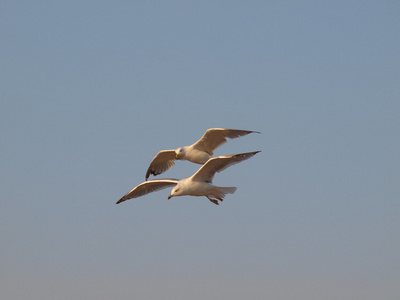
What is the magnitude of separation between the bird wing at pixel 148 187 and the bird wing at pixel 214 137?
1507 millimetres

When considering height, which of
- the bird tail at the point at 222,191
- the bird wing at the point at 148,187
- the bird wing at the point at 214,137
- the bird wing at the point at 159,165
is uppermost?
the bird wing at the point at 214,137

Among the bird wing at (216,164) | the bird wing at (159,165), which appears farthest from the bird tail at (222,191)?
the bird wing at (159,165)

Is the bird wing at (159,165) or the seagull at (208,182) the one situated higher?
the bird wing at (159,165)

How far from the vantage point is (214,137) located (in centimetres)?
2080

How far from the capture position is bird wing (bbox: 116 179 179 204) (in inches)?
803

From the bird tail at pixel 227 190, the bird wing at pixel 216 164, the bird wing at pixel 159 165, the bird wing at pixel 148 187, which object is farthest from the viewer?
the bird wing at pixel 159 165

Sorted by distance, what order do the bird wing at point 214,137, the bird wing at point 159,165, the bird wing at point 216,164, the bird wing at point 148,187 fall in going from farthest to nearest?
the bird wing at point 159,165, the bird wing at point 214,137, the bird wing at point 148,187, the bird wing at point 216,164

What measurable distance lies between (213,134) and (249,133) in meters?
1.08

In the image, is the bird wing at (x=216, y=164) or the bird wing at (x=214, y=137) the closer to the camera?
the bird wing at (x=216, y=164)

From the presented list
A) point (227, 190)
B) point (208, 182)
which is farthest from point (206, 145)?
point (227, 190)

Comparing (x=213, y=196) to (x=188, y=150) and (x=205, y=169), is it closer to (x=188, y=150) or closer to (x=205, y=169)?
(x=205, y=169)

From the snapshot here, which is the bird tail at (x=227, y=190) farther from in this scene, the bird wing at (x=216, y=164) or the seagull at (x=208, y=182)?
the bird wing at (x=216, y=164)

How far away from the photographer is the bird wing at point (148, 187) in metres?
20.4

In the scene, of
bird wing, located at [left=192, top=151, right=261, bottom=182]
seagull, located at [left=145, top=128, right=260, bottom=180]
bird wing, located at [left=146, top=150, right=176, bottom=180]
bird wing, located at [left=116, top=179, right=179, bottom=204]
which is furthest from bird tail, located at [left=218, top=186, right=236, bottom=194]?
bird wing, located at [left=146, top=150, right=176, bottom=180]
